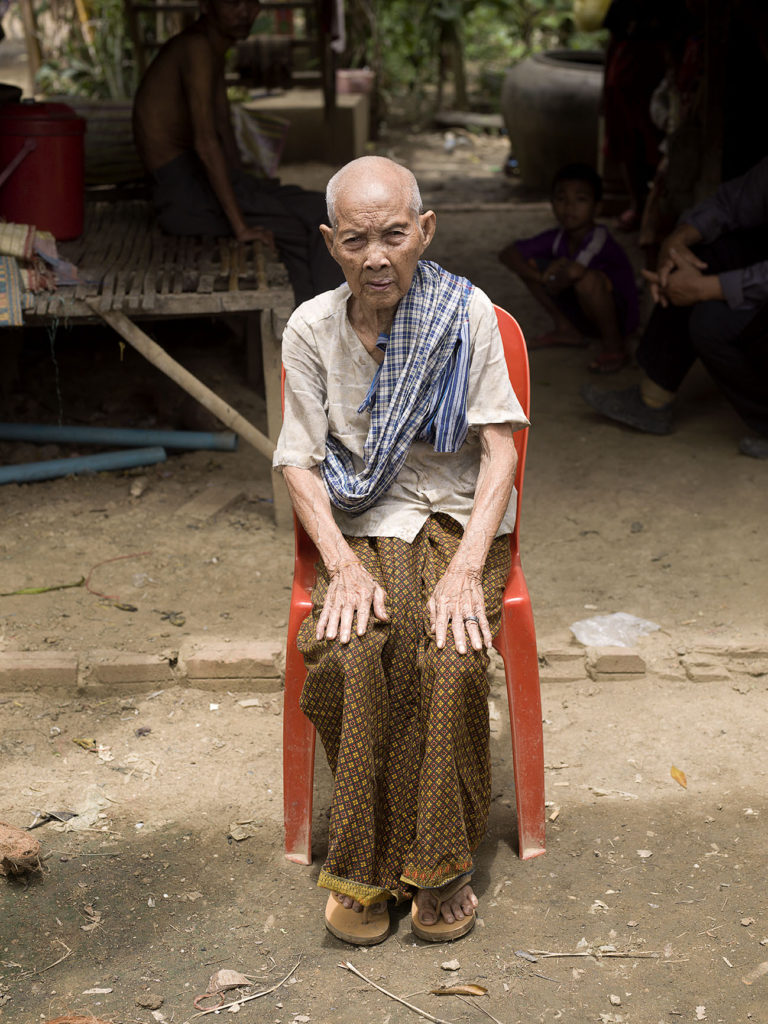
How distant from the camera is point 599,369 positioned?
5512 mm

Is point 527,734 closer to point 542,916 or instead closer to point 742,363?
point 542,916

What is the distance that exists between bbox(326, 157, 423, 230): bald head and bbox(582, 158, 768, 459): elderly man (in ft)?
7.68

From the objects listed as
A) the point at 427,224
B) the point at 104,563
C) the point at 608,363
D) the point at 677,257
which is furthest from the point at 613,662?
the point at 608,363

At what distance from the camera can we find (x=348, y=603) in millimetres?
2289

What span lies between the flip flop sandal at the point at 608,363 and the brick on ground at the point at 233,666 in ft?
9.43

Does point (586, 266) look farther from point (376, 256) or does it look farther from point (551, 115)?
point (551, 115)

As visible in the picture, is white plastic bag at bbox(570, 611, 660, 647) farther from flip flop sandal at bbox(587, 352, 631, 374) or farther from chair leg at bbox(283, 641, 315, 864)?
flip flop sandal at bbox(587, 352, 631, 374)

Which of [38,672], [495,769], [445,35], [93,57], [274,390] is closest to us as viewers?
[495,769]

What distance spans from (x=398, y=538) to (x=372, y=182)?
77cm

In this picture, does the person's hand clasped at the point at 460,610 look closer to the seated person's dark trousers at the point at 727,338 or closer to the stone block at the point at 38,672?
the stone block at the point at 38,672

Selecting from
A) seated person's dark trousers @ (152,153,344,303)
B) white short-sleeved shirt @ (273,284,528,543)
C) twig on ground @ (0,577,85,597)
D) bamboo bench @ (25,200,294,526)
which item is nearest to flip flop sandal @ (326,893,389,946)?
white short-sleeved shirt @ (273,284,528,543)

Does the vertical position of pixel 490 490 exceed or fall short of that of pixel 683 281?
it exceeds it

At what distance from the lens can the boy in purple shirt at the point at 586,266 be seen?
217 inches

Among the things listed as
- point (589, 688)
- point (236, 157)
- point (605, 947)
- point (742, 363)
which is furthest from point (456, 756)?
point (236, 157)
